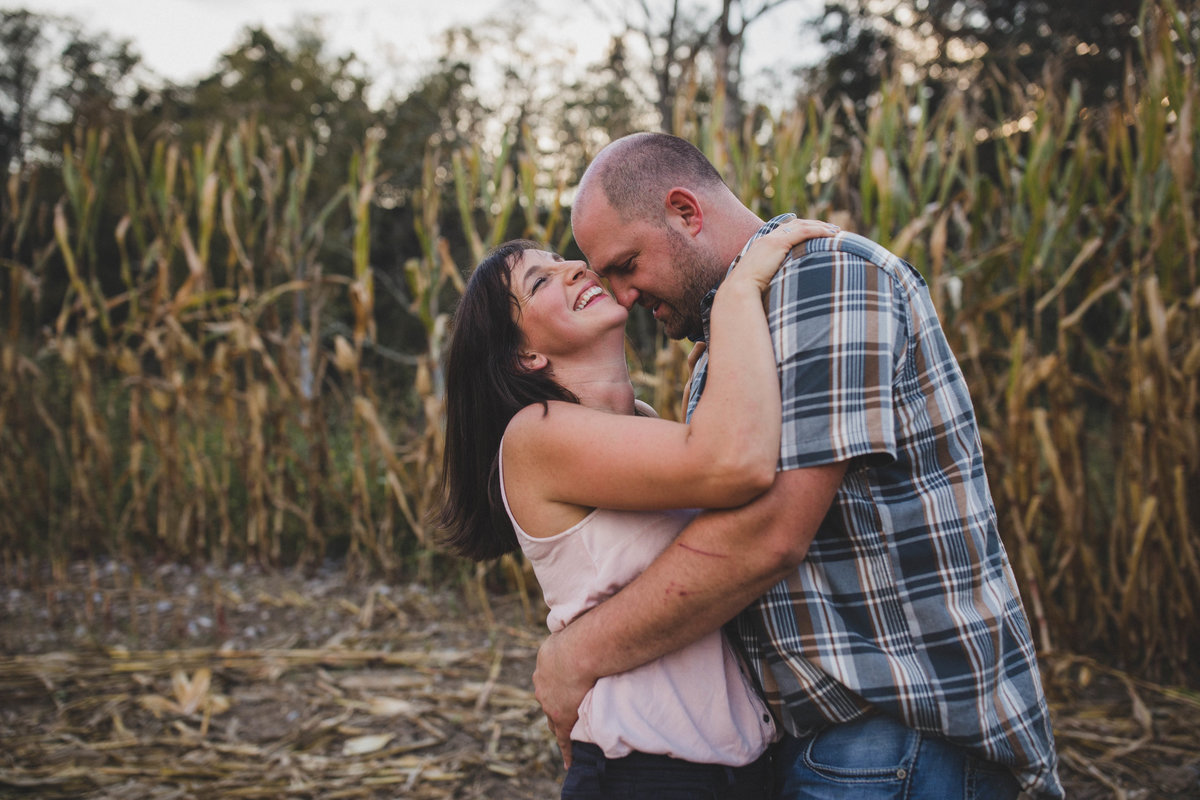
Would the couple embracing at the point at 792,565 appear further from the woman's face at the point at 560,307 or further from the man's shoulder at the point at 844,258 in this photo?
the woman's face at the point at 560,307

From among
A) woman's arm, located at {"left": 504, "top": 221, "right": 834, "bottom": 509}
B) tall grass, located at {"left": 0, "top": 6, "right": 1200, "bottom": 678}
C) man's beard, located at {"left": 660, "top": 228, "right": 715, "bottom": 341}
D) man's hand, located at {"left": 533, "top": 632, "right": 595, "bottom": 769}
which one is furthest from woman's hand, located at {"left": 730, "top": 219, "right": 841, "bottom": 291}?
tall grass, located at {"left": 0, "top": 6, "right": 1200, "bottom": 678}

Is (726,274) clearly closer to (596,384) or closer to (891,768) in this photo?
(596,384)

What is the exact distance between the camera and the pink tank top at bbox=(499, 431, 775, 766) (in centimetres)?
120

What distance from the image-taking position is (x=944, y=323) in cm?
322

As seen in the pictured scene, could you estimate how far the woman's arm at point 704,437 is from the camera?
3.42ft

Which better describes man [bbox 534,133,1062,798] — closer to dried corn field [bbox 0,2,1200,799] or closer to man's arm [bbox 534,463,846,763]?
man's arm [bbox 534,463,846,763]

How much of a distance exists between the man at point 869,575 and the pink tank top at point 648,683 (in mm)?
63

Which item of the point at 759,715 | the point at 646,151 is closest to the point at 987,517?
the point at 759,715

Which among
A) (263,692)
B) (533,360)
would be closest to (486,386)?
(533,360)

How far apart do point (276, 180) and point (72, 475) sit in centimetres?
202

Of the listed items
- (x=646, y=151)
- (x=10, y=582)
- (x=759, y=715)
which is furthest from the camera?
(x=10, y=582)

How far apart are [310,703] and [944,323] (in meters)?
2.97

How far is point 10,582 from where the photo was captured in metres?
4.22

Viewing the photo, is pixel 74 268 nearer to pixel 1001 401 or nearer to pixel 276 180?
pixel 276 180
